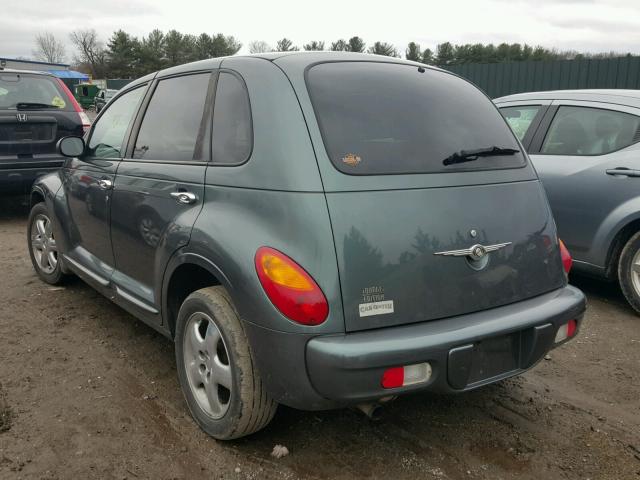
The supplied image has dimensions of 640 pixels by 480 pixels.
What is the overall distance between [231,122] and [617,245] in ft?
10.8

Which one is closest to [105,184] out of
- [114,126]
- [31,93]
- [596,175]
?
[114,126]

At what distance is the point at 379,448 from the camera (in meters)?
2.58

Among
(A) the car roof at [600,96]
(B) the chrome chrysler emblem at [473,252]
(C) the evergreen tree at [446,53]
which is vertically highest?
(C) the evergreen tree at [446,53]

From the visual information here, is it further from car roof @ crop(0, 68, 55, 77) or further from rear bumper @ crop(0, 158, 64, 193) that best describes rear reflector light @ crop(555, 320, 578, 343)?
car roof @ crop(0, 68, 55, 77)

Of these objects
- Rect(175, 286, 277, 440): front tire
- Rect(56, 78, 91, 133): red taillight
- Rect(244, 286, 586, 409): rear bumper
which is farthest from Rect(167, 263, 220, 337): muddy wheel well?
Rect(56, 78, 91, 133): red taillight

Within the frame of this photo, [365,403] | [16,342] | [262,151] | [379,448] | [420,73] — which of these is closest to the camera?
[365,403]

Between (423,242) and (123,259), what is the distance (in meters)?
1.96

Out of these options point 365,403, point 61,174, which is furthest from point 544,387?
point 61,174

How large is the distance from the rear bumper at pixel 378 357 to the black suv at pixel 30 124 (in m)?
5.95

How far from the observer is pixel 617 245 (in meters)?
4.34

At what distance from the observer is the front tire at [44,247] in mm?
4668

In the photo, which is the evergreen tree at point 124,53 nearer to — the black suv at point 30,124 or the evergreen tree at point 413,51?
the evergreen tree at point 413,51

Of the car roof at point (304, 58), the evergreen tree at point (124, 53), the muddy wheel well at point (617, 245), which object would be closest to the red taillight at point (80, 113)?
the car roof at point (304, 58)

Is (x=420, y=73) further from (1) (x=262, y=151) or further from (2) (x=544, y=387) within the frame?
(2) (x=544, y=387)
